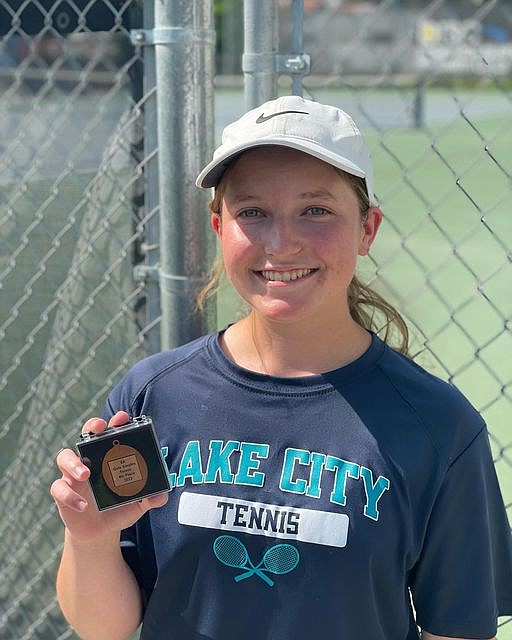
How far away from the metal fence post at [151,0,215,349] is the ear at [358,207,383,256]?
49cm

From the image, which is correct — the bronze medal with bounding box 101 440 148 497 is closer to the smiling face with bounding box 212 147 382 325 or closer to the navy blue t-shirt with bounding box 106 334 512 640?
the navy blue t-shirt with bounding box 106 334 512 640

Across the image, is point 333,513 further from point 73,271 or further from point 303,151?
point 73,271

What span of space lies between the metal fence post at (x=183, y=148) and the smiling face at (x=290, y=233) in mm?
426

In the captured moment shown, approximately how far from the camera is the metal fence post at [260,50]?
180cm

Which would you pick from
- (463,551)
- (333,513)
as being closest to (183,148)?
(333,513)

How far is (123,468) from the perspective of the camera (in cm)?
144

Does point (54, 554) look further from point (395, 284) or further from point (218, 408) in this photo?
point (395, 284)

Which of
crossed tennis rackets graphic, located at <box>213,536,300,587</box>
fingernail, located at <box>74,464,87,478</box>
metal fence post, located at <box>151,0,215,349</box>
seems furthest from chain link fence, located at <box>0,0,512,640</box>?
fingernail, located at <box>74,464,87,478</box>

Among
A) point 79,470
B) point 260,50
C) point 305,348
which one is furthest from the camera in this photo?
point 260,50

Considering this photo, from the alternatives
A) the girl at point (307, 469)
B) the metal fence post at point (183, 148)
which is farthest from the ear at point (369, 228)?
the metal fence post at point (183, 148)

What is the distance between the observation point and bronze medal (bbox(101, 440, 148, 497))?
1431mm

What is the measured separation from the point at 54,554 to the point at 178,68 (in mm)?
1455

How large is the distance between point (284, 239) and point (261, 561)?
503 millimetres

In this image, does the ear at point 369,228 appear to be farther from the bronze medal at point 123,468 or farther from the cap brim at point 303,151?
the bronze medal at point 123,468
